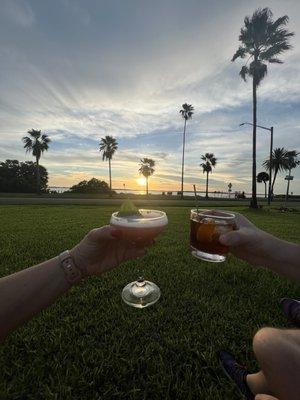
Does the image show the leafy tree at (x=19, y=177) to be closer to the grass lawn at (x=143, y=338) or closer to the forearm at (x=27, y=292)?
the grass lawn at (x=143, y=338)

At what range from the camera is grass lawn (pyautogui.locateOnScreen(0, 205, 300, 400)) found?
2447mm

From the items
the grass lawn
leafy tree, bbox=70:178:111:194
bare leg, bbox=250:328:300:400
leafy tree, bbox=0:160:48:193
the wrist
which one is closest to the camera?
bare leg, bbox=250:328:300:400

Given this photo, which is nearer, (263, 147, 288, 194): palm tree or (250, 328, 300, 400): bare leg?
(250, 328, 300, 400): bare leg

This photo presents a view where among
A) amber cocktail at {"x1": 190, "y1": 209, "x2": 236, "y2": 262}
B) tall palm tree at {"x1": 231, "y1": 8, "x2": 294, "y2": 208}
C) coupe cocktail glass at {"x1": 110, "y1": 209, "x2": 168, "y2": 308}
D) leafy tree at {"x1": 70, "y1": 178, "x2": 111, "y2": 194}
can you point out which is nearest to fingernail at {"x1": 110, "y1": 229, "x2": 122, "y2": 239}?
coupe cocktail glass at {"x1": 110, "y1": 209, "x2": 168, "y2": 308}

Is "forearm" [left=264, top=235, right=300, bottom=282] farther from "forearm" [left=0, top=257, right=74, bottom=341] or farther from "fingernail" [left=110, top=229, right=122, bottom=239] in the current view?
"forearm" [left=0, top=257, right=74, bottom=341]

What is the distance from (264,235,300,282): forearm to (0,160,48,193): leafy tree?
57.2 m

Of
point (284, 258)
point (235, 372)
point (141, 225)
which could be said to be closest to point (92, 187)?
point (235, 372)

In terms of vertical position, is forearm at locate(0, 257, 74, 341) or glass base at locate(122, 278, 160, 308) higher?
forearm at locate(0, 257, 74, 341)

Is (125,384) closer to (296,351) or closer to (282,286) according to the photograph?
(296,351)

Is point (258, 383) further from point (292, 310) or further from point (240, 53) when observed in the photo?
point (240, 53)

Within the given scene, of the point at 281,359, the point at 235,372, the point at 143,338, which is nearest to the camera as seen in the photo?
the point at 281,359

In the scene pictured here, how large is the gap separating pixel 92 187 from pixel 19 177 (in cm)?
1649

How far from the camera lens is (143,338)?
312 centimetres

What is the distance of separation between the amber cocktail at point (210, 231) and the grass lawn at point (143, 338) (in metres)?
1.07
